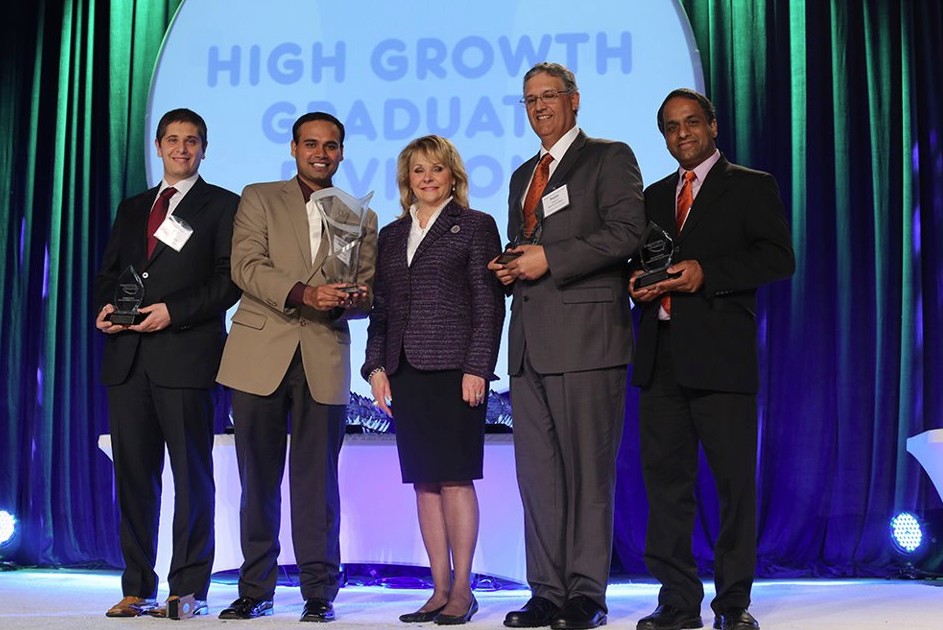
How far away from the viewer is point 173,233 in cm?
330

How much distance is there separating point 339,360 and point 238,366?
303 millimetres

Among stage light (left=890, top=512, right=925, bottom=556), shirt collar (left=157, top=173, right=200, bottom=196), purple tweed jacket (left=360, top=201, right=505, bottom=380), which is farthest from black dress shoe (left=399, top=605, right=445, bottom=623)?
stage light (left=890, top=512, right=925, bottom=556)

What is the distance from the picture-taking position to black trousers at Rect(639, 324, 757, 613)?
280cm

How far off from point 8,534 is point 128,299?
2391 mm

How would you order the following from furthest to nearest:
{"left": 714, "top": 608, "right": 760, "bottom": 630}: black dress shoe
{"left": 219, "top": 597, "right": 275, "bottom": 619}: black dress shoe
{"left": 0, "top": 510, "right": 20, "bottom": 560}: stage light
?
{"left": 0, "top": 510, "right": 20, "bottom": 560}: stage light
{"left": 219, "top": 597, "right": 275, "bottom": 619}: black dress shoe
{"left": 714, "top": 608, "right": 760, "bottom": 630}: black dress shoe

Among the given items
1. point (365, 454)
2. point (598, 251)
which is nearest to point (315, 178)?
point (598, 251)

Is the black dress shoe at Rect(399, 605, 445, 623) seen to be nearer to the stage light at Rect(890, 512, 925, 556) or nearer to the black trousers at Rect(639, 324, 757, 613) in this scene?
the black trousers at Rect(639, 324, 757, 613)

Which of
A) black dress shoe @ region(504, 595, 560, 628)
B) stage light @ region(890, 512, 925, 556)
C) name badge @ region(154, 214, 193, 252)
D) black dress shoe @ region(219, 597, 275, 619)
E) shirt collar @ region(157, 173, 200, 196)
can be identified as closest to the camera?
black dress shoe @ region(504, 595, 560, 628)

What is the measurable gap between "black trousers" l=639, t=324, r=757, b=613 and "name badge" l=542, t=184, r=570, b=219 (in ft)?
1.50

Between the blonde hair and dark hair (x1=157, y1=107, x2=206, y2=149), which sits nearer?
the blonde hair

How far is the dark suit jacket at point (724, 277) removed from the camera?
281 centimetres

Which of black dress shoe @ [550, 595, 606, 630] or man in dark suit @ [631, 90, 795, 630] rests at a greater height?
man in dark suit @ [631, 90, 795, 630]

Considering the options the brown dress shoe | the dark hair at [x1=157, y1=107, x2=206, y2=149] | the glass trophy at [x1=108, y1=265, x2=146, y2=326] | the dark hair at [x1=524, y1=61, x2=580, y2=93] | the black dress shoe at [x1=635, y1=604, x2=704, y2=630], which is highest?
the dark hair at [x1=524, y1=61, x2=580, y2=93]

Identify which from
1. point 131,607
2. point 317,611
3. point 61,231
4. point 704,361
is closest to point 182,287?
point 131,607
